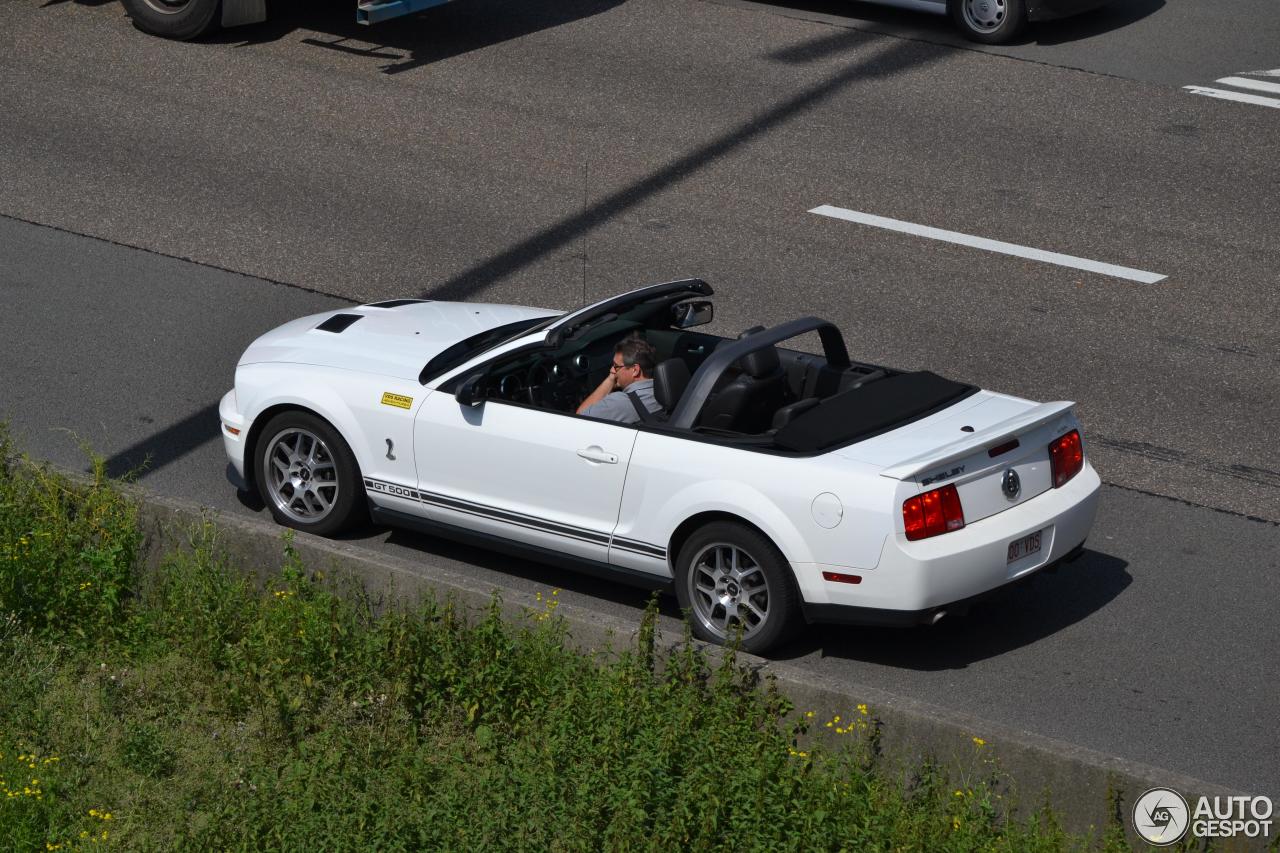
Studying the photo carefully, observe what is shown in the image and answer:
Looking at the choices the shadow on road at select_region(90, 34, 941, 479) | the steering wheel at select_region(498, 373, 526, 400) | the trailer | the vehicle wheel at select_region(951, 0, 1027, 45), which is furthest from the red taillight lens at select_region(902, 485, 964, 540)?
the trailer

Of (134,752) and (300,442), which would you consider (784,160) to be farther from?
(134,752)

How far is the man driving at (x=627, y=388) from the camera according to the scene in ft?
23.9

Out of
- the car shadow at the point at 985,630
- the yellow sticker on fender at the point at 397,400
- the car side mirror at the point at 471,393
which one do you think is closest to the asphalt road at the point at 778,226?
the car shadow at the point at 985,630

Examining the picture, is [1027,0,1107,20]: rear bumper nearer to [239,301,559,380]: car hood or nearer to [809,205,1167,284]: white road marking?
[809,205,1167,284]: white road marking

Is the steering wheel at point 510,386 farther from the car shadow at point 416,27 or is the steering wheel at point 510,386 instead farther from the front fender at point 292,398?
the car shadow at point 416,27

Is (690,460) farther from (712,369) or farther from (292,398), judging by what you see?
(292,398)

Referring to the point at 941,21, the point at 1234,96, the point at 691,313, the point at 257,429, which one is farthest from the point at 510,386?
the point at 941,21

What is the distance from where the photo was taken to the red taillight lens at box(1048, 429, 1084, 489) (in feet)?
22.8

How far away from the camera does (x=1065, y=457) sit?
275 inches

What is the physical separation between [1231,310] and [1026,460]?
4.49 m

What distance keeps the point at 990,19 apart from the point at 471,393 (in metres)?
9.93

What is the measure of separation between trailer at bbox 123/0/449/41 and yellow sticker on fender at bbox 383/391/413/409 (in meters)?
8.40

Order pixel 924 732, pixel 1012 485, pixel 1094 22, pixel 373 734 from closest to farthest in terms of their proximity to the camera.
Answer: pixel 924 732 → pixel 373 734 → pixel 1012 485 → pixel 1094 22

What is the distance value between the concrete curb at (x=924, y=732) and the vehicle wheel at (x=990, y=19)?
10.5 metres
